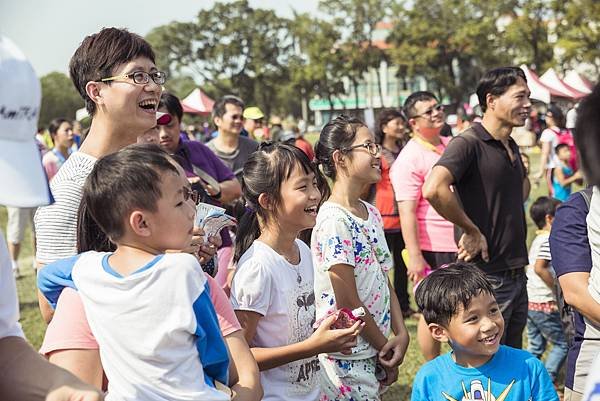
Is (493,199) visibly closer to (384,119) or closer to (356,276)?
(356,276)

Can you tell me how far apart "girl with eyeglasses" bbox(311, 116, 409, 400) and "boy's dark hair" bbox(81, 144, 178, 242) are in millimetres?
1336

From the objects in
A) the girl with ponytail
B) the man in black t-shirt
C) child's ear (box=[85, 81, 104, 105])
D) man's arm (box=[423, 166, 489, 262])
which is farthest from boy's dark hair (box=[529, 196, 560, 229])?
child's ear (box=[85, 81, 104, 105])

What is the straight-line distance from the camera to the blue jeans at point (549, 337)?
5.05 m

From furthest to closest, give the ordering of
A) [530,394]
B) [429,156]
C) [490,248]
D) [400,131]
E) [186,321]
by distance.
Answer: [400,131]
[429,156]
[490,248]
[530,394]
[186,321]

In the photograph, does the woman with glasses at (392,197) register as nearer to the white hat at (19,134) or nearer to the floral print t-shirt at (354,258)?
the floral print t-shirt at (354,258)

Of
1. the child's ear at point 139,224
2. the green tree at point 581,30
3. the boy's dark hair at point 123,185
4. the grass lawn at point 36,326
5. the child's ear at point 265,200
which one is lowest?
the grass lawn at point 36,326

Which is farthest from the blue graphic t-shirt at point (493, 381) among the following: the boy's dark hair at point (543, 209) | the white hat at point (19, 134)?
the boy's dark hair at point (543, 209)

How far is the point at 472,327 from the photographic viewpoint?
2883 millimetres

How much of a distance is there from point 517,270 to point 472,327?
4.87 feet

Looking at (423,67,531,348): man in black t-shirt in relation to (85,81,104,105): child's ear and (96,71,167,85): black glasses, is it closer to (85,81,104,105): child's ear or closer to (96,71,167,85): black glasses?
(96,71,167,85): black glasses

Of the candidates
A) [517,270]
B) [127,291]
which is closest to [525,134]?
[517,270]

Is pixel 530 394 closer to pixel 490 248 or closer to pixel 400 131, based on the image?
pixel 490 248

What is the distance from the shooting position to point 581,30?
103ft

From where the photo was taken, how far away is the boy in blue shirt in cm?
279
